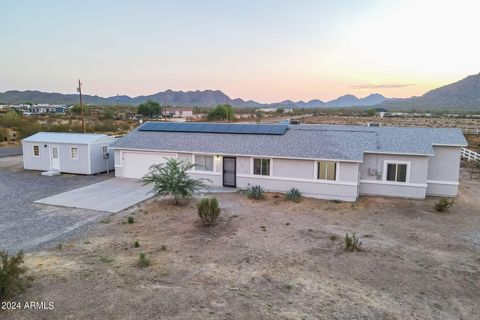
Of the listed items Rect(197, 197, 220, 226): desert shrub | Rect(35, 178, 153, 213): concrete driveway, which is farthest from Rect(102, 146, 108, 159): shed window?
Rect(197, 197, 220, 226): desert shrub

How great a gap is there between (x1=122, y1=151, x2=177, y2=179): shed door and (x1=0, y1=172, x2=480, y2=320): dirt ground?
6.25 metres

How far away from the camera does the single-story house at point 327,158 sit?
1817 cm

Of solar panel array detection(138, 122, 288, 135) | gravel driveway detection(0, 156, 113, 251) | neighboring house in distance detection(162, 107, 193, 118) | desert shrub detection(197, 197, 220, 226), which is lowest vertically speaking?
gravel driveway detection(0, 156, 113, 251)

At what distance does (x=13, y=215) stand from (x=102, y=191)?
4.85 meters

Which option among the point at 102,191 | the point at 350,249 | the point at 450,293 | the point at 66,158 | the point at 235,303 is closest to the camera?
the point at 235,303

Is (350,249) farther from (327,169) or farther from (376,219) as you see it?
(327,169)

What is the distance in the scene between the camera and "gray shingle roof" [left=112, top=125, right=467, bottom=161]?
18500 millimetres

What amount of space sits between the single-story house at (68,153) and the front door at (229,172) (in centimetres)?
934

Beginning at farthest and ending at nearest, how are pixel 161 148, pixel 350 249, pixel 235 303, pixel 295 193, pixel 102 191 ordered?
1. pixel 161 148
2. pixel 102 191
3. pixel 295 193
4. pixel 350 249
5. pixel 235 303

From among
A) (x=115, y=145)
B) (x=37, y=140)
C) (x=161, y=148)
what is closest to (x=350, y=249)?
(x=161, y=148)

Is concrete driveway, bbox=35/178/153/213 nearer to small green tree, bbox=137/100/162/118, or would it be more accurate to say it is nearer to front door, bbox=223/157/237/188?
front door, bbox=223/157/237/188

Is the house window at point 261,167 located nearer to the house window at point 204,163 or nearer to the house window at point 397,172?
the house window at point 204,163

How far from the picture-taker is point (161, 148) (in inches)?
854

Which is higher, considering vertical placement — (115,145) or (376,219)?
(115,145)
